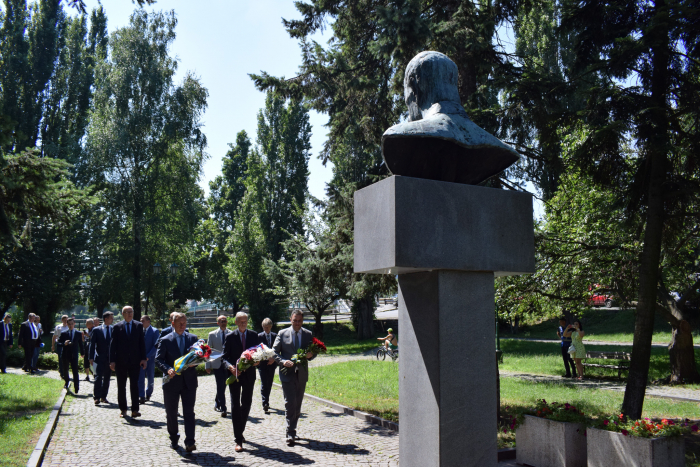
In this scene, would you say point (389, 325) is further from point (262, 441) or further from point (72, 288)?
point (262, 441)

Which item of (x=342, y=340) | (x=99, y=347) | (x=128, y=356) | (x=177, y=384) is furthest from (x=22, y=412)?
(x=342, y=340)

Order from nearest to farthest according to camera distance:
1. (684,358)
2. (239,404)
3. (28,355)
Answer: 1. (239,404)
2. (684,358)
3. (28,355)

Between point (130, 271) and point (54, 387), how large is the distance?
1766cm

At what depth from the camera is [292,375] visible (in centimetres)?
791

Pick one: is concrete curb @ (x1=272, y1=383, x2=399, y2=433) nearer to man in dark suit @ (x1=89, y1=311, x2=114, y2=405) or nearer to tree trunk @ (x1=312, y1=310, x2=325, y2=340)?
man in dark suit @ (x1=89, y1=311, x2=114, y2=405)

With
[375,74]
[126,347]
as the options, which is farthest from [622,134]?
[126,347]

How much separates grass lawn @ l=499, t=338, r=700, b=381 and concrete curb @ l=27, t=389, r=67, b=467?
→ 1369cm

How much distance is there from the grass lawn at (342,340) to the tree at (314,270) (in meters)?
1.22

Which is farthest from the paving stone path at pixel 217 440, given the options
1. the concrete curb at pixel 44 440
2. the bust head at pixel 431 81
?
the bust head at pixel 431 81

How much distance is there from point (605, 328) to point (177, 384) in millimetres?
31083

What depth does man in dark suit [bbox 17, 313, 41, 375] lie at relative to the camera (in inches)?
651

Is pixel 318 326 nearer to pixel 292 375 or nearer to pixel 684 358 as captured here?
pixel 684 358

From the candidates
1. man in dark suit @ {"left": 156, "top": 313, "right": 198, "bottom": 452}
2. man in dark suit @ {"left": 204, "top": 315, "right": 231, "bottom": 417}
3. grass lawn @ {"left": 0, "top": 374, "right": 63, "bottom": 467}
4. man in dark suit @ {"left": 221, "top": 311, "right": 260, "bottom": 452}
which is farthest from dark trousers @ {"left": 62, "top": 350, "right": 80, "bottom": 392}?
man in dark suit @ {"left": 221, "top": 311, "right": 260, "bottom": 452}

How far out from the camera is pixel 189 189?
102ft
